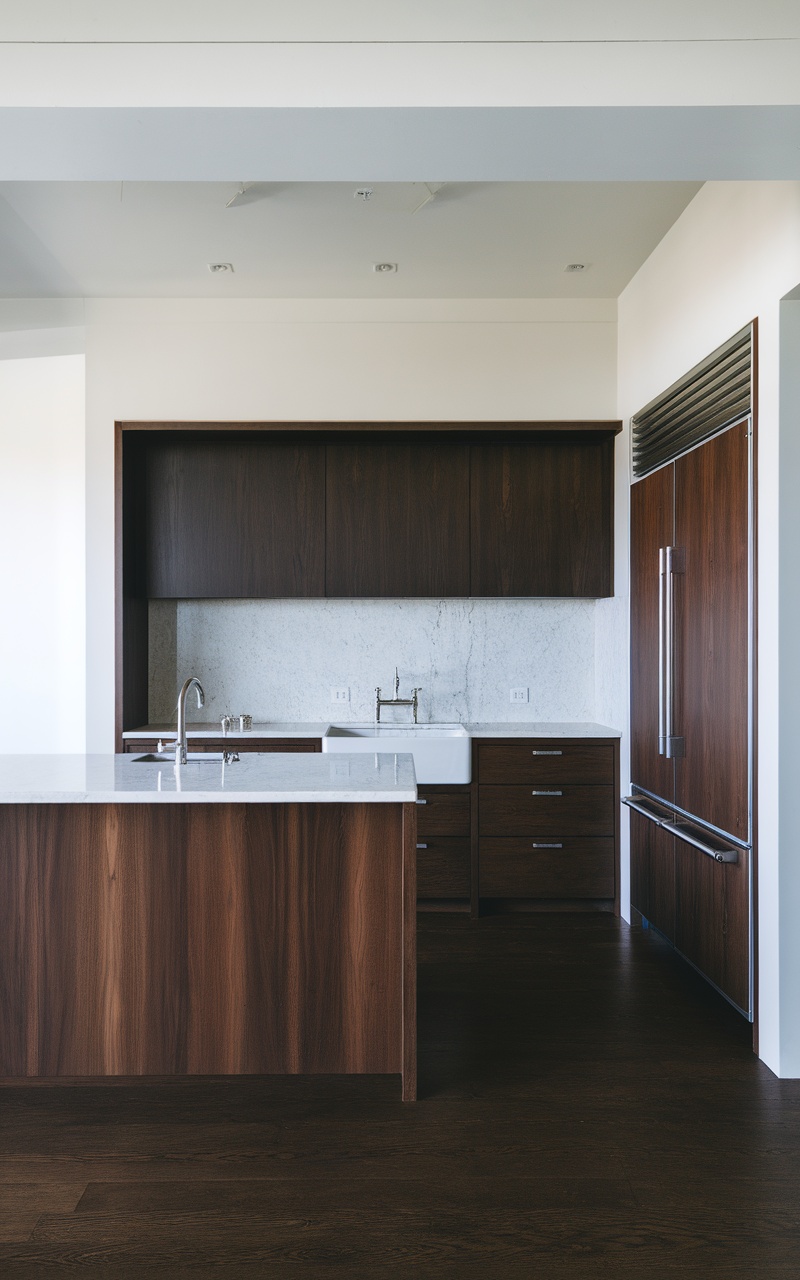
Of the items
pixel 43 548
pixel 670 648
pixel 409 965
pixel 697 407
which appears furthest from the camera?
pixel 43 548

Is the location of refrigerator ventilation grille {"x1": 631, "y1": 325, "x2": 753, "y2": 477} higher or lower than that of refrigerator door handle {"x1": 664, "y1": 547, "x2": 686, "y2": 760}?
higher

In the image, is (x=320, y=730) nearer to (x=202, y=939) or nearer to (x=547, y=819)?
(x=547, y=819)

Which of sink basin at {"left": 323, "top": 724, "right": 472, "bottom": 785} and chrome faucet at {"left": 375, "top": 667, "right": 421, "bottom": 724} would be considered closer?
sink basin at {"left": 323, "top": 724, "right": 472, "bottom": 785}

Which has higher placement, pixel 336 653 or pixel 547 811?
pixel 336 653

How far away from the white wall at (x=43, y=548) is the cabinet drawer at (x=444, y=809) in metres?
2.21

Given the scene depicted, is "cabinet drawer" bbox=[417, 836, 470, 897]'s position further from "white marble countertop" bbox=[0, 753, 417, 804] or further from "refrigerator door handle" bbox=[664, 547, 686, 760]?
"white marble countertop" bbox=[0, 753, 417, 804]

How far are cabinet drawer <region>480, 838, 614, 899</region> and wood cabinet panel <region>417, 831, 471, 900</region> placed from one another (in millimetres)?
90

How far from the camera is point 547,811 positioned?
14.9 feet

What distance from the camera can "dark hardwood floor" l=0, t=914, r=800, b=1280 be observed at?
6.56 ft

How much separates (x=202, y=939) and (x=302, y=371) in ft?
10.1

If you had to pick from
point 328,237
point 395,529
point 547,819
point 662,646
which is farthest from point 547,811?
point 328,237

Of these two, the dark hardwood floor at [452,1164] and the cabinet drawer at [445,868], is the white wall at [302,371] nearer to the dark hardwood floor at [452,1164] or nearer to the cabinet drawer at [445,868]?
the cabinet drawer at [445,868]

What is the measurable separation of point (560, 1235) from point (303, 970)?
1.01 metres

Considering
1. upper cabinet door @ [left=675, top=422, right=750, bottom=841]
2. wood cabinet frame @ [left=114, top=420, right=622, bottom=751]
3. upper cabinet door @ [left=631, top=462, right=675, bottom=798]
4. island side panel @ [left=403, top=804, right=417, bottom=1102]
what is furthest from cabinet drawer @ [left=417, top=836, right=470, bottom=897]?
island side panel @ [left=403, top=804, right=417, bottom=1102]
